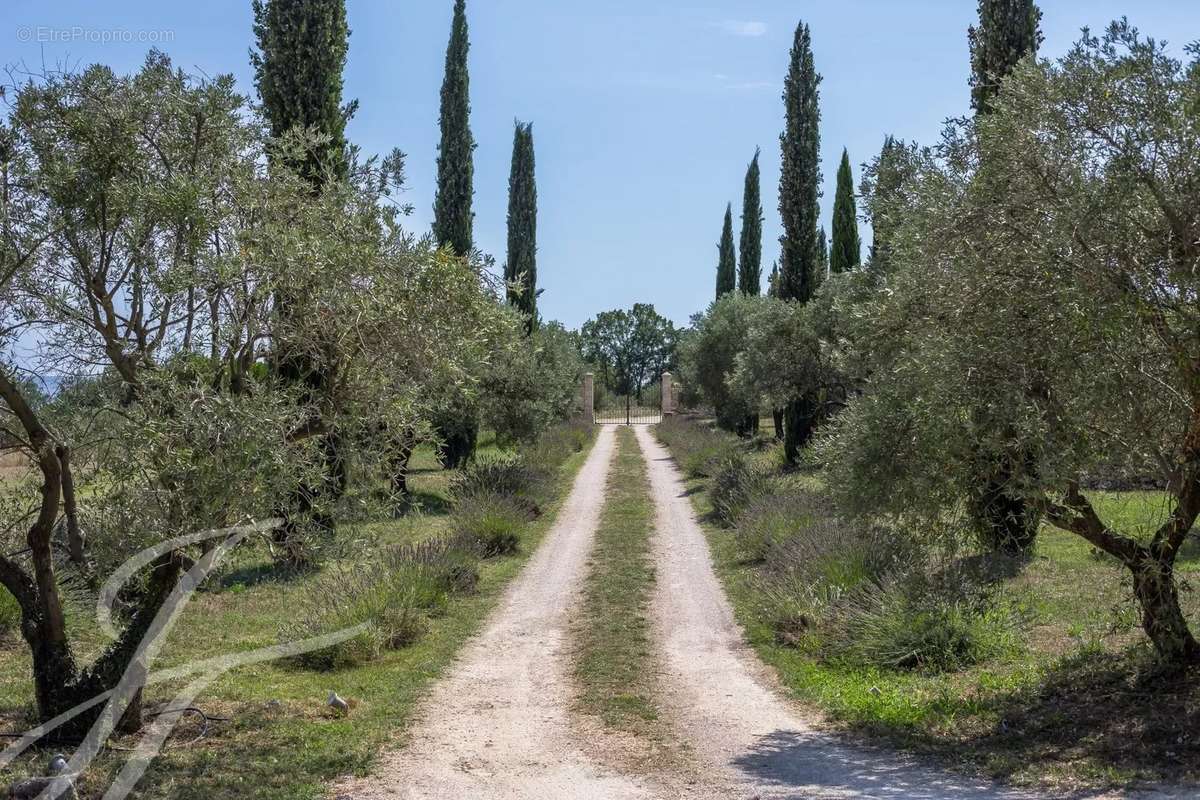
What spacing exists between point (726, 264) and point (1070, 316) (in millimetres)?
60640

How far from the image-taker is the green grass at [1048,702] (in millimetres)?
6773

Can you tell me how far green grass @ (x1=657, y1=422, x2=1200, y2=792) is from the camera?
6773 millimetres

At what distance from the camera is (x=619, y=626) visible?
41.4ft

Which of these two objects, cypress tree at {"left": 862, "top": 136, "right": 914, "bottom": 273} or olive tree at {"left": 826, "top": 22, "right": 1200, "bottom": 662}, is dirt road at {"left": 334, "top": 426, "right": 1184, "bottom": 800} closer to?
olive tree at {"left": 826, "top": 22, "right": 1200, "bottom": 662}

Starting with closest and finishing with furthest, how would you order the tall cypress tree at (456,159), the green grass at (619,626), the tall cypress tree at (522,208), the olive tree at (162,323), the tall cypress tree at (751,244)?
1. the olive tree at (162,323)
2. the green grass at (619,626)
3. the tall cypress tree at (456,159)
4. the tall cypress tree at (522,208)
5. the tall cypress tree at (751,244)

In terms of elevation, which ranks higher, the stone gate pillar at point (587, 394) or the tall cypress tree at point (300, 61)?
the tall cypress tree at point (300, 61)

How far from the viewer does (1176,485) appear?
7.40 meters

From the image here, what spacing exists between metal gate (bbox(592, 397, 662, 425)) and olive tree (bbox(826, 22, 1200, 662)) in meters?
65.4

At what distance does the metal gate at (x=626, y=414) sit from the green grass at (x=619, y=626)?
52.1 meters

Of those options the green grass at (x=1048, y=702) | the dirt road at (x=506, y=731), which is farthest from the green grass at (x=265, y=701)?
the green grass at (x=1048, y=702)

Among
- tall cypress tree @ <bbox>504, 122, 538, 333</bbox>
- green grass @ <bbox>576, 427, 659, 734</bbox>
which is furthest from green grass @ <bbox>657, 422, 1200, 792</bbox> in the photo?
tall cypress tree @ <bbox>504, 122, 538, 333</bbox>

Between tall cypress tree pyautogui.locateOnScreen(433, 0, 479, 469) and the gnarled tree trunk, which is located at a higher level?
tall cypress tree pyautogui.locateOnScreen(433, 0, 479, 469)

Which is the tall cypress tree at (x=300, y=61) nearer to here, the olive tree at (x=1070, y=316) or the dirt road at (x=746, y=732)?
the dirt road at (x=746, y=732)

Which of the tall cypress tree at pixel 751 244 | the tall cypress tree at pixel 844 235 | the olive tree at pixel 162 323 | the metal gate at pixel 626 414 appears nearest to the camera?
the olive tree at pixel 162 323
